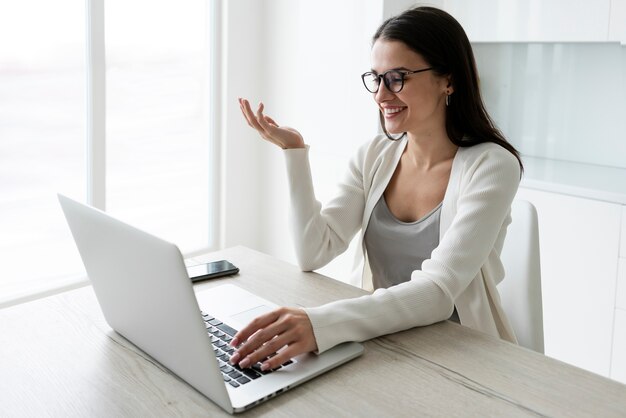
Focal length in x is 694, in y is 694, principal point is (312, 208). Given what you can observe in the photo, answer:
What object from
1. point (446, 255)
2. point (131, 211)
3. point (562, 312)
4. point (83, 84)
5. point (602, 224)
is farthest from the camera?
point (131, 211)

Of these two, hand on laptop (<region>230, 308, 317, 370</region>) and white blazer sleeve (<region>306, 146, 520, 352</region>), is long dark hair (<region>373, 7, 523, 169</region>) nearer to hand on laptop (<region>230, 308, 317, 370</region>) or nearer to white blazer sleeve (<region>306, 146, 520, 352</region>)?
white blazer sleeve (<region>306, 146, 520, 352</region>)

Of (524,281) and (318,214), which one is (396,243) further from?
(524,281)

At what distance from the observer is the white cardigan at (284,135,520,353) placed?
4.06ft

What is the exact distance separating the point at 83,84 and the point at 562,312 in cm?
214

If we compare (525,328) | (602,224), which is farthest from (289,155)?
(602,224)

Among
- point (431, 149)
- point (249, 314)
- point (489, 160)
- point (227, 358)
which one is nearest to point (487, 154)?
point (489, 160)

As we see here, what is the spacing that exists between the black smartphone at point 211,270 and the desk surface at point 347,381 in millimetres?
246

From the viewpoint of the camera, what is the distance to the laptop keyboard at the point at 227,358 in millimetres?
1050

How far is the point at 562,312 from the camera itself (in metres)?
2.67

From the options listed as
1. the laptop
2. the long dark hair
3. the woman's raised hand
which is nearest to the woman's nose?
the long dark hair

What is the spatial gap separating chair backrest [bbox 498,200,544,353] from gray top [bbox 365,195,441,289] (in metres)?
0.18

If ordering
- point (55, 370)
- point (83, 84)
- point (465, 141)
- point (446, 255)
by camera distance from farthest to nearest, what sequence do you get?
point (83, 84) < point (465, 141) < point (446, 255) < point (55, 370)

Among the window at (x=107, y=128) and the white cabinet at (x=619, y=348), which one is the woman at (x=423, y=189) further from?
the white cabinet at (x=619, y=348)

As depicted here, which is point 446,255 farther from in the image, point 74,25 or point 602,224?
point 74,25
